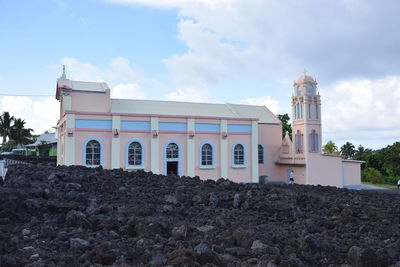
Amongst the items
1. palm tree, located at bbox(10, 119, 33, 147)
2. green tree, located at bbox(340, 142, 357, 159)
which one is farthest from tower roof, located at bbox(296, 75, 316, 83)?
palm tree, located at bbox(10, 119, 33, 147)

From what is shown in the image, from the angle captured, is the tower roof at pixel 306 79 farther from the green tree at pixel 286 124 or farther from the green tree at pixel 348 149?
the green tree at pixel 348 149

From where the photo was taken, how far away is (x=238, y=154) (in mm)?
21594

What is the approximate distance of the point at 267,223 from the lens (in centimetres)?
537

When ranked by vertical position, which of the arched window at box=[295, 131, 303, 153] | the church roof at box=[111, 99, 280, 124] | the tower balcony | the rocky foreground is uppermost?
the church roof at box=[111, 99, 280, 124]

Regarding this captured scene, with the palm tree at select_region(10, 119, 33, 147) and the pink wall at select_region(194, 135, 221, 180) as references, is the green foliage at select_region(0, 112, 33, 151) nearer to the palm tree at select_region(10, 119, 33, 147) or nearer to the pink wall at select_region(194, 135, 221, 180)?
the palm tree at select_region(10, 119, 33, 147)

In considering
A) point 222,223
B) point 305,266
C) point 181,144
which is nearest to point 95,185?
point 222,223

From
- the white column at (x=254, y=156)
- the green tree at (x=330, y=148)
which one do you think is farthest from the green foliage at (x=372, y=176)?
the white column at (x=254, y=156)

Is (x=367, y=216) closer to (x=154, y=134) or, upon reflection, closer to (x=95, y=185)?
(x=95, y=185)

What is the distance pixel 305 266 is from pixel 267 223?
184 centimetres

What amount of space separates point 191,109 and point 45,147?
29.1 m

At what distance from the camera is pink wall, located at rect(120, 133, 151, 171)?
18.7 meters

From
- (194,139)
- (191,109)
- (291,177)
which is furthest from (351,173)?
(191,109)

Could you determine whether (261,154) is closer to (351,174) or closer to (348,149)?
(351,174)

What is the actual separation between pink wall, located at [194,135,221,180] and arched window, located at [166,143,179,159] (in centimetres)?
114
